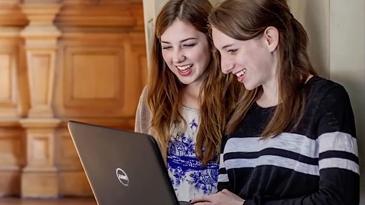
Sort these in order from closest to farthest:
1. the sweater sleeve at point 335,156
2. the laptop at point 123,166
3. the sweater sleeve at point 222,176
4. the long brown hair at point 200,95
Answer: the laptop at point 123,166, the sweater sleeve at point 335,156, the sweater sleeve at point 222,176, the long brown hair at point 200,95

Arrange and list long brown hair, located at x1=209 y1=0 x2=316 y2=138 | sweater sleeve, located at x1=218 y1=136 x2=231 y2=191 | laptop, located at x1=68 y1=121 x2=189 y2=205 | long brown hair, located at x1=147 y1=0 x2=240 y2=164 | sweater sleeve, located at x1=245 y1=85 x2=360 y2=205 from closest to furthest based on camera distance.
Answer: laptop, located at x1=68 y1=121 x2=189 y2=205 < sweater sleeve, located at x1=245 y1=85 x2=360 y2=205 < long brown hair, located at x1=209 y1=0 x2=316 y2=138 < sweater sleeve, located at x1=218 y1=136 x2=231 y2=191 < long brown hair, located at x1=147 y1=0 x2=240 y2=164

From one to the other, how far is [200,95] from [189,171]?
206mm

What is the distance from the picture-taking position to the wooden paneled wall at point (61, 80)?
13.9 feet

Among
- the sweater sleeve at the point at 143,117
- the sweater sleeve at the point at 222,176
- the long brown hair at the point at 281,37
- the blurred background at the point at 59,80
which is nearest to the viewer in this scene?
the long brown hair at the point at 281,37

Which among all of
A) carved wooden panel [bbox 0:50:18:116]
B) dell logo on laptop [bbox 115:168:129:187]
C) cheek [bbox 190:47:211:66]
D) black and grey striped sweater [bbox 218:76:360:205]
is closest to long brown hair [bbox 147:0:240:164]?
cheek [bbox 190:47:211:66]

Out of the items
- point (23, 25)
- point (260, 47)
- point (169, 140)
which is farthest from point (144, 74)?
point (260, 47)

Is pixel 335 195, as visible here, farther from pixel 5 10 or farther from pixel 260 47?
pixel 5 10

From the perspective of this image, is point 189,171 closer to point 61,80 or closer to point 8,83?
point 61,80

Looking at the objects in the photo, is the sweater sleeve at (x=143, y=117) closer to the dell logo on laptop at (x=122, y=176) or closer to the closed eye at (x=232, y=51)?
the closed eye at (x=232, y=51)

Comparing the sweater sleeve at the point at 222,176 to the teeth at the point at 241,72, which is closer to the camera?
the teeth at the point at 241,72

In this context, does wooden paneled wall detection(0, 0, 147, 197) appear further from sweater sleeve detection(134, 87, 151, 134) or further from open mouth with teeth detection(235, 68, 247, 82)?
open mouth with teeth detection(235, 68, 247, 82)

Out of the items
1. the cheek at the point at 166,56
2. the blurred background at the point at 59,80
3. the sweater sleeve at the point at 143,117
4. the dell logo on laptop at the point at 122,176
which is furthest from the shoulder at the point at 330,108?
the blurred background at the point at 59,80

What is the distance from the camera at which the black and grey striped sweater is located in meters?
1.18

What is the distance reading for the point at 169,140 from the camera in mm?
1639
